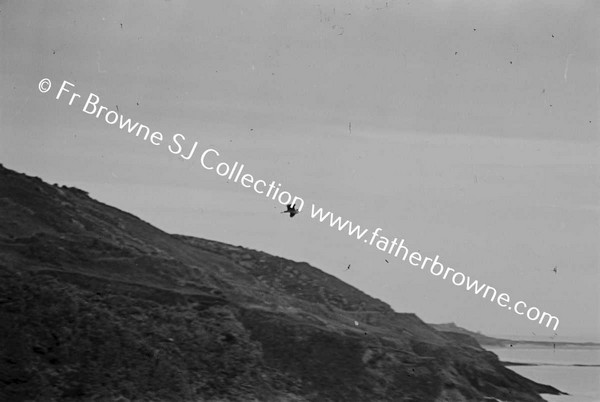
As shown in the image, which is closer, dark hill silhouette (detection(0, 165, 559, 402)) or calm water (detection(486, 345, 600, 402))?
dark hill silhouette (detection(0, 165, 559, 402))

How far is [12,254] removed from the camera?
3017 inches

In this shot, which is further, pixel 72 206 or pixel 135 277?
pixel 72 206

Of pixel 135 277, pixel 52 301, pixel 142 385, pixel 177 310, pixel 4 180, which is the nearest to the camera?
pixel 142 385

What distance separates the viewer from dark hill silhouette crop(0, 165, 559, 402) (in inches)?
2547

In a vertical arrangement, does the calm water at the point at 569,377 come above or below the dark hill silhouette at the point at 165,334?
above

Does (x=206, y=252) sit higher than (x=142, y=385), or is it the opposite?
(x=206, y=252)

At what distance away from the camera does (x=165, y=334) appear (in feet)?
236

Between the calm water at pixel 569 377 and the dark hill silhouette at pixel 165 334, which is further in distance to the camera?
the calm water at pixel 569 377

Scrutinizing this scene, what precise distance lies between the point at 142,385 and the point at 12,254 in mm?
18362

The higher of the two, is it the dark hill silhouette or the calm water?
the calm water

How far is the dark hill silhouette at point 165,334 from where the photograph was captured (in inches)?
2547

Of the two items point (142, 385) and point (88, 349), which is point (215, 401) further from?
point (88, 349)

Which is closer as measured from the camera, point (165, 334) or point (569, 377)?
point (165, 334)

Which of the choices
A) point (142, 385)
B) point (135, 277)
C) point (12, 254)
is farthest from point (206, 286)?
point (142, 385)
